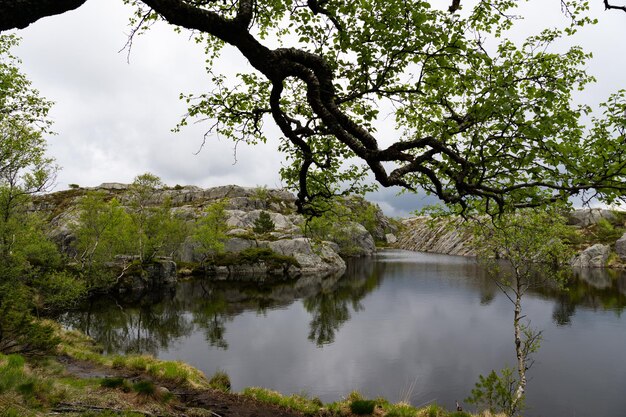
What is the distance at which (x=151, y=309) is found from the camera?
47.1 meters

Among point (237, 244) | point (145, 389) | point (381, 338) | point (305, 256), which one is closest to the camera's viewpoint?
point (145, 389)

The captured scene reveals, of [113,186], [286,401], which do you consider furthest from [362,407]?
[113,186]

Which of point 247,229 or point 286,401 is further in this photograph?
point 247,229

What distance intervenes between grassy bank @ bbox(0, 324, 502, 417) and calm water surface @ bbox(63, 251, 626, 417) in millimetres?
7180

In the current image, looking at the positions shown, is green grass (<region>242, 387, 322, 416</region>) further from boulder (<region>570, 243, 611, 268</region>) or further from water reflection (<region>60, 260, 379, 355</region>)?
boulder (<region>570, 243, 611, 268</region>)

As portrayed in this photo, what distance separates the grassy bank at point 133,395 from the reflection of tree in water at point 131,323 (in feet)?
34.5

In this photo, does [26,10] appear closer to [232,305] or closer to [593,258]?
[232,305]

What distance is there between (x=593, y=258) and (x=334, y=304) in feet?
299

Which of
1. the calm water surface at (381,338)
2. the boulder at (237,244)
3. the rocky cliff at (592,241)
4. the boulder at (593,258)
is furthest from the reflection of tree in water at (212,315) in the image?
the boulder at (593,258)

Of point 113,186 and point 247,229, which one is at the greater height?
point 113,186

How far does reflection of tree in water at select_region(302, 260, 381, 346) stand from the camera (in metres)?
39.6

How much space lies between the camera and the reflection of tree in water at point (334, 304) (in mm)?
39625

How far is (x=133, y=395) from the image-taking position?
13.1 meters

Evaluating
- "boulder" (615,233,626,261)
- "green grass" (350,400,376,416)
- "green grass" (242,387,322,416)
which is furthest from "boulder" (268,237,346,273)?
"boulder" (615,233,626,261)
